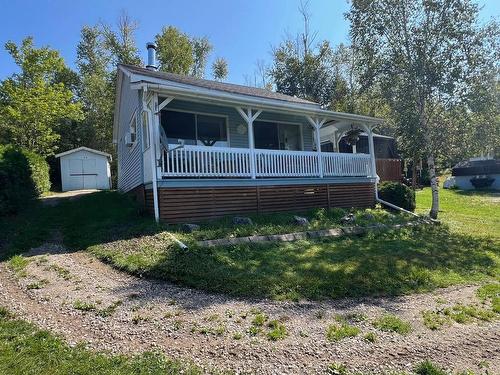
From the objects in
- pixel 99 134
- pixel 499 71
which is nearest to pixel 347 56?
pixel 499 71

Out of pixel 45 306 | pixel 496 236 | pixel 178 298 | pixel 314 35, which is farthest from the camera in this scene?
pixel 314 35

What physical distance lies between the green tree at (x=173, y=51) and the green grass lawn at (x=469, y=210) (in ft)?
78.2

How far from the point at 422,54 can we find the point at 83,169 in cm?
1953

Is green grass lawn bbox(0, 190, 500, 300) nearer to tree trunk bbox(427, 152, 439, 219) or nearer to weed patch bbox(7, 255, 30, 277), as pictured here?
weed patch bbox(7, 255, 30, 277)

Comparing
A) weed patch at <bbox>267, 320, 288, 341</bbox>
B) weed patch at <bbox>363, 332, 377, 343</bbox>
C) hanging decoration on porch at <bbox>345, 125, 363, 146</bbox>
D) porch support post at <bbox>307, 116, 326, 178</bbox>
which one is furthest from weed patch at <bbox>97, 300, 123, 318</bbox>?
hanging decoration on porch at <bbox>345, 125, 363, 146</bbox>

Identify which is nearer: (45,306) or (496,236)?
(45,306)

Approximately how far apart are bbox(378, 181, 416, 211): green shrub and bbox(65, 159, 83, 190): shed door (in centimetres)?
1787

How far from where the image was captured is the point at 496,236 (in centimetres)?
993

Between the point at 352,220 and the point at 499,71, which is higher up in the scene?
the point at 499,71

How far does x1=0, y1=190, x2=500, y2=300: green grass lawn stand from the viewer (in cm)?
547

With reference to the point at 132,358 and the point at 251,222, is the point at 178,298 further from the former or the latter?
the point at 251,222

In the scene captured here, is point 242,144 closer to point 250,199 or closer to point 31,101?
point 250,199

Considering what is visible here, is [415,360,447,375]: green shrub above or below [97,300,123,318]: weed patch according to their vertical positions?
below

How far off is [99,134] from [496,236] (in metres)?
29.3
